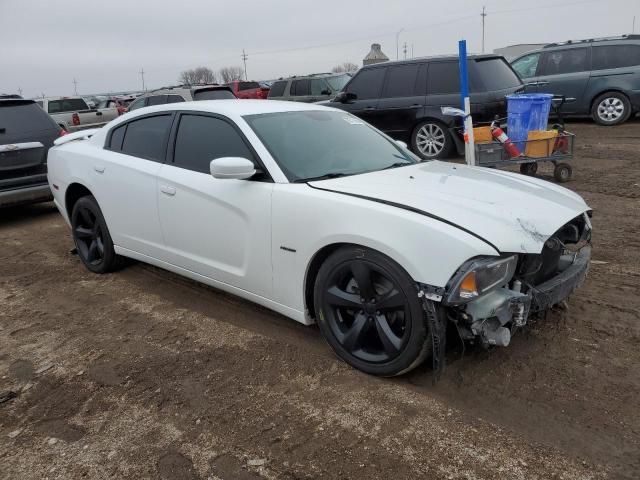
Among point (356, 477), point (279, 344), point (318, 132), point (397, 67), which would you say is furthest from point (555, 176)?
point (356, 477)

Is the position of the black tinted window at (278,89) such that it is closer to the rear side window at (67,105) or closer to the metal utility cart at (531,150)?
the rear side window at (67,105)

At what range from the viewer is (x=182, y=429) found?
278 centimetres

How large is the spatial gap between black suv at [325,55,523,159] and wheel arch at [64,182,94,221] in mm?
5941

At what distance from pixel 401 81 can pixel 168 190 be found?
22.4 ft

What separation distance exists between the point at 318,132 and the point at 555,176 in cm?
500

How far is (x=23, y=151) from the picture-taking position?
7.07 m

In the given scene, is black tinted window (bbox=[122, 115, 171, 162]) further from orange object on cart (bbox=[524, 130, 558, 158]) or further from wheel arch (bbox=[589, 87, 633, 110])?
wheel arch (bbox=[589, 87, 633, 110])

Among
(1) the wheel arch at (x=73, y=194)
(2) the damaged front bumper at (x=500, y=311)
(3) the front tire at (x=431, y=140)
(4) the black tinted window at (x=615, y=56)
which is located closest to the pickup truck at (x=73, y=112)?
(3) the front tire at (x=431, y=140)

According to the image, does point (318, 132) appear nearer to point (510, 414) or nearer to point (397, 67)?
point (510, 414)

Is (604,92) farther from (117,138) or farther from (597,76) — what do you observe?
(117,138)

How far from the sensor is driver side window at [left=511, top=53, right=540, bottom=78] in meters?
13.4

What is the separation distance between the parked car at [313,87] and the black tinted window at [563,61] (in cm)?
493

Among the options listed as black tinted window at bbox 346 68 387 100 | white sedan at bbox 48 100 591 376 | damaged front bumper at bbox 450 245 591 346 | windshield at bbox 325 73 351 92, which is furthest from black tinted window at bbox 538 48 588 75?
damaged front bumper at bbox 450 245 591 346

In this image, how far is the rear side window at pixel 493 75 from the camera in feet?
29.2
